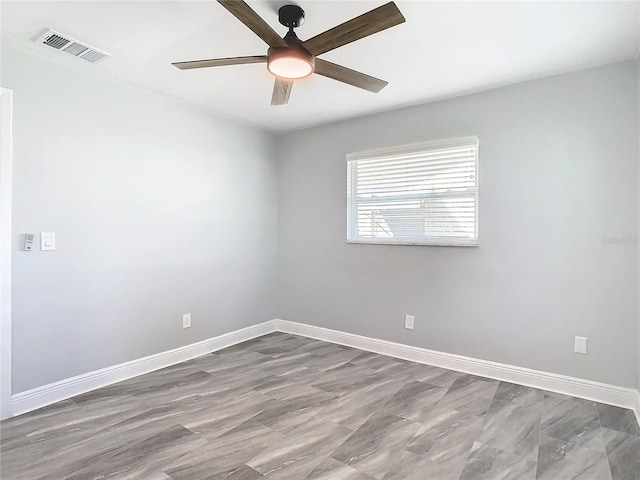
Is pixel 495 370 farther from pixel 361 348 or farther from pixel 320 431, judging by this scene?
pixel 320 431

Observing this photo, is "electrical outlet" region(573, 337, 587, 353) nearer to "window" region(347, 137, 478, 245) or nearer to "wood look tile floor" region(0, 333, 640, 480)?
"wood look tile floor" region(0, 333, 640, 480)

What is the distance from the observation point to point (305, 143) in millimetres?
4324

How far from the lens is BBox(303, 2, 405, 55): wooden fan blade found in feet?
5.18

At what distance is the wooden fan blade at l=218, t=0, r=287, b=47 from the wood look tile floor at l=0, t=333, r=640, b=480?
2.22 m

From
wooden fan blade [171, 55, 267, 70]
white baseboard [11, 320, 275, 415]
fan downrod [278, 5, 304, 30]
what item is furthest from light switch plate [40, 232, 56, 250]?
fan downrod [278, 5, 304, 30]

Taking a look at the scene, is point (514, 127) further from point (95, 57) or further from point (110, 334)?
point (110, 334)

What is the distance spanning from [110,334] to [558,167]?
12.5 feet

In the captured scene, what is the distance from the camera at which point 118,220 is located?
300 centimetres

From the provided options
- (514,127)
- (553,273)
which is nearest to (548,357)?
(553,273)

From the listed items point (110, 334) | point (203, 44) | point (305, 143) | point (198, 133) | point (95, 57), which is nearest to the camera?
point (203, 44)

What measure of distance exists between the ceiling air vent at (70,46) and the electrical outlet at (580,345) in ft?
13.2

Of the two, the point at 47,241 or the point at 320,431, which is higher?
the point at 47,241

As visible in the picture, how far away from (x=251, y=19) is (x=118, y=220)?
6.94 feet

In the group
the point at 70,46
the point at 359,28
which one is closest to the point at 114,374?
→ the point at 70,46
